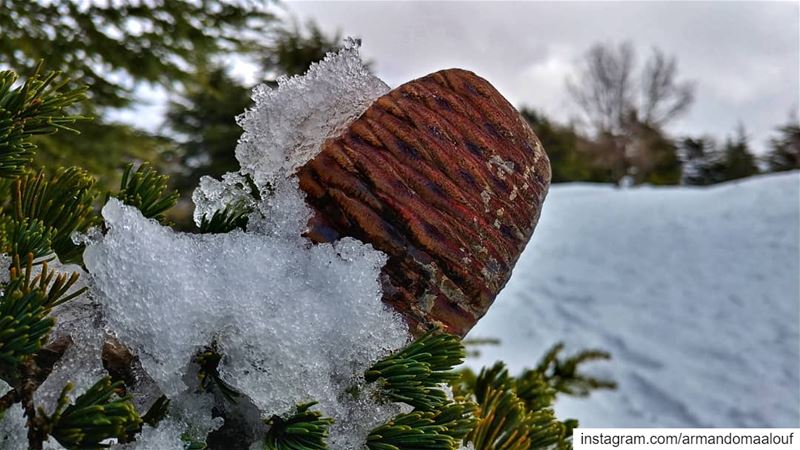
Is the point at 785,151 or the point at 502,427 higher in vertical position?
the point at 785,151

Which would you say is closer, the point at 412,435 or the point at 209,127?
the point at 412,435

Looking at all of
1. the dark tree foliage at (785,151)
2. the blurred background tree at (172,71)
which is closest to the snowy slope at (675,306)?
the blurred background tree at (172,71)

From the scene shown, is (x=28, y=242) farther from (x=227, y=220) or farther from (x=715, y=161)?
(x=715, y=161)

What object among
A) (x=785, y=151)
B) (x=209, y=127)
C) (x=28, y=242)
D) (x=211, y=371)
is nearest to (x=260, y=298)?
A: (x=211, y=371)

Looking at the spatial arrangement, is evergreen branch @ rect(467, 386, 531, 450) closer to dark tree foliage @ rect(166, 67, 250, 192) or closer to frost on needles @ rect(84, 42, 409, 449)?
frost on needles @ rect(84, 42, 409, 449)

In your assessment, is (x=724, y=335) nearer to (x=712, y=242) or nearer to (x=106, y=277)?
(x=712, y=242)
